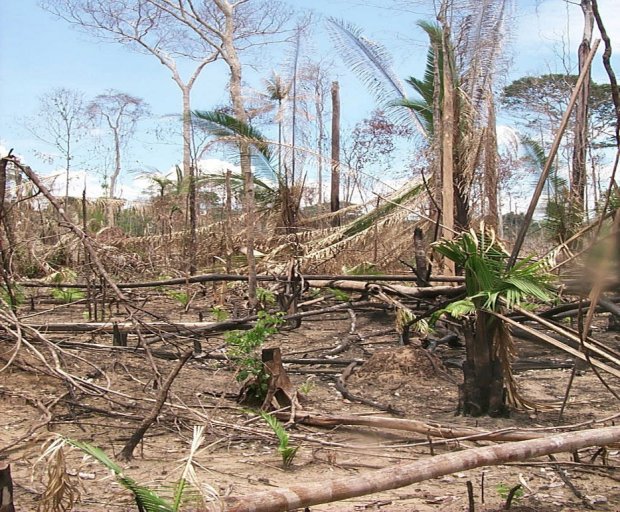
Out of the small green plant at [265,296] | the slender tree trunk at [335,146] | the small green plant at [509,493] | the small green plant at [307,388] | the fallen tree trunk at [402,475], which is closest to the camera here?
the fallen tree trunk at [402,475]

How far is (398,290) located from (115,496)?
384 cm

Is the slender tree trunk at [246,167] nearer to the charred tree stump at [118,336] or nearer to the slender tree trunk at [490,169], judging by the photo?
the charred tree stump at [118,336]

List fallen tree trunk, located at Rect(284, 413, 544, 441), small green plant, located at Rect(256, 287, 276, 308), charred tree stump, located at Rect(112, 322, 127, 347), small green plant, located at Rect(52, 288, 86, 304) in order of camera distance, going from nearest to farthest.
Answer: fallen tree trunk, located at Rect(284, 413, 544, 441) < charred tree stump, located at Rect(112, 322, 127, 347) < small green plant, located at Rect(256, 287, 276, 308) < small green plant, located at Rect(52, 288, 86, 304)

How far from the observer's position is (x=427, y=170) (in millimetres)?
13062

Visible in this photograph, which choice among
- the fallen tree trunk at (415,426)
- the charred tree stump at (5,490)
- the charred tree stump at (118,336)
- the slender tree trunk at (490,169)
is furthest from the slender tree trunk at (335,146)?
the charred tree stump at (5,490)

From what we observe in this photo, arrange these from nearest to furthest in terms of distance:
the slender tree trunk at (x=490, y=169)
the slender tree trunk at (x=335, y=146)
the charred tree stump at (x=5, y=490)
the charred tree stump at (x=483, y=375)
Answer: the charred tree stump at (x=5, y=490) < the charred tree stump at (x=483, y=375) < the slender tree trunk at (x=490, y=169) < the slender tree trunk at (x=335, y=146)

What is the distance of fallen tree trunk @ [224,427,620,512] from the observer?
205 cm

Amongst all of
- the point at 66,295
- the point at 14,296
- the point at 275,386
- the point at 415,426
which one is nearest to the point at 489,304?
the point at 415,426

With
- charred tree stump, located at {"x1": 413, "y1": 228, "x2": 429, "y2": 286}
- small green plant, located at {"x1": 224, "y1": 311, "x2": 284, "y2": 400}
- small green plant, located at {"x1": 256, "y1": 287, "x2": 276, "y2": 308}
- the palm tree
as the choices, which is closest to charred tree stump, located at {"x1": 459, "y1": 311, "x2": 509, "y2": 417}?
the palm tree

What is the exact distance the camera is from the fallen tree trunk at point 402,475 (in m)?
2.05

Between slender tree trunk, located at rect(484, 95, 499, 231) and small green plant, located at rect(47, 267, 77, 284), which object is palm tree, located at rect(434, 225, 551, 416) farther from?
small green plant, located at rect(47, 267, 77, 284)

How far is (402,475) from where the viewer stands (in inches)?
90.9

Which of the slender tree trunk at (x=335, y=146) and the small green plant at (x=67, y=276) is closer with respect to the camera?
the small green plant at (x=67, y=276)

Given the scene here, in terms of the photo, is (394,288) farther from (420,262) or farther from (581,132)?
(581,132)
